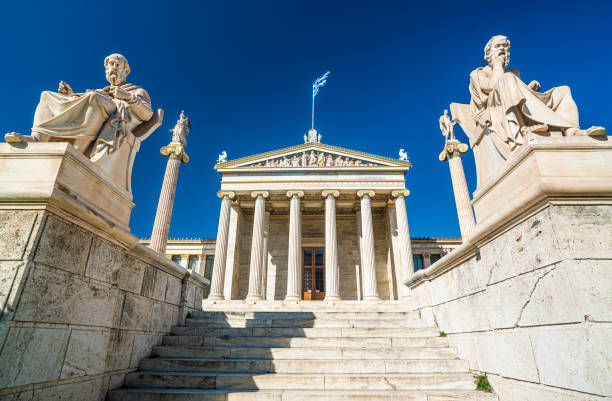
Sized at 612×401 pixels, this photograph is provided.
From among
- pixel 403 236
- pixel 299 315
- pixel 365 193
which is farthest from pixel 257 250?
pixel 299 315

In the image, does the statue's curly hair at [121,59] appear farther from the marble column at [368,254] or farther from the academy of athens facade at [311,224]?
the marble column at [368,254]

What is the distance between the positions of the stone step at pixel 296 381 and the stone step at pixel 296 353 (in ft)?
2.21

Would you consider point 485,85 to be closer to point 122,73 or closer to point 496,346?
point 496,346

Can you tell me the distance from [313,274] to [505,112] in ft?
66.1

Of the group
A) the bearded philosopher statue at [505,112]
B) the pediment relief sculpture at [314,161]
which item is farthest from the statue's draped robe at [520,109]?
the pediment relief sculpture at [314,161]

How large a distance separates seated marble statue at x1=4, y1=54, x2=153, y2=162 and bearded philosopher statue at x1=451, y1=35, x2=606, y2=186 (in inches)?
199

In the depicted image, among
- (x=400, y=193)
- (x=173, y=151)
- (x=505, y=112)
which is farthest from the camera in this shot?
(x=400, y=193)

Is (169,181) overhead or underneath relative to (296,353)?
overhead

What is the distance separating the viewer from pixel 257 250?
62.7 ft

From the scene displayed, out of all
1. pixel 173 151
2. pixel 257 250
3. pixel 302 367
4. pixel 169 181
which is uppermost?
pixel 173 151

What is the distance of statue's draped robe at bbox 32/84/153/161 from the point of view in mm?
3748

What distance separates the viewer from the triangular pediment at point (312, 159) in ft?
70.0

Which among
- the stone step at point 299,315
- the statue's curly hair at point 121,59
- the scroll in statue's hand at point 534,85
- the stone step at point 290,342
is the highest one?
the statue's curly hair at point 121,59

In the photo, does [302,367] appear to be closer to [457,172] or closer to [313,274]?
[457,172]
